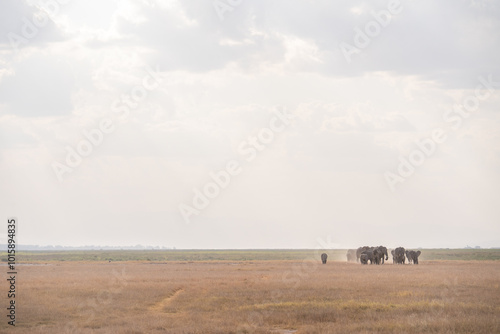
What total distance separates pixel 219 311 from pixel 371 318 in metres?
7.10

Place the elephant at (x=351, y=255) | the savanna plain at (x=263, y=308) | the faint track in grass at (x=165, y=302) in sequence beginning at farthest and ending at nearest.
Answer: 1. the elephant at (x=351, y=255)
2. the faint track in grass at (x=165, y=302)
3. the savanna plain at (x=263, y=308)

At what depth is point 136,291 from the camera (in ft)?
119

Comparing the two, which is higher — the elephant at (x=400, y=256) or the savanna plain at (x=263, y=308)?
the elephant at (x=400, y=256)

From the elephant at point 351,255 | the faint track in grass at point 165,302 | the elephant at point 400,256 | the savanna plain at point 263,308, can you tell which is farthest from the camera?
the elephant at point 351,255

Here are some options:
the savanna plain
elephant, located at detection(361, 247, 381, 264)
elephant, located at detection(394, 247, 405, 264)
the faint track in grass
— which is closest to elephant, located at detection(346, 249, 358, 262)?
elephant, located at detection(361, 247, 381, 264)

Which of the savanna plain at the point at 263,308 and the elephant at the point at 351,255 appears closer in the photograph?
the savanna plain at the point at 263,308

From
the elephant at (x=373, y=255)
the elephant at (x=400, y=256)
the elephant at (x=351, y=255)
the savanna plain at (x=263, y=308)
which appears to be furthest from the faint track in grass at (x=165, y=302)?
the elephant at (x=351, y=255)

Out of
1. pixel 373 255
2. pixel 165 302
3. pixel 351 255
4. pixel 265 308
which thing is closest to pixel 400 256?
pixel 373 255

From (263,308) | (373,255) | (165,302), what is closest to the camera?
→ (263,308)

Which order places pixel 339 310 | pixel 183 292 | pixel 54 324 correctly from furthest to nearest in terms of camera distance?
pixel 183 292 < pixel 339 310 < pixel 54 324

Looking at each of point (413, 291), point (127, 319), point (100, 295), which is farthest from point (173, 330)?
point (413, 291)

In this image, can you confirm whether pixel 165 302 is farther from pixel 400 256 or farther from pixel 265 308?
pixel 400 256

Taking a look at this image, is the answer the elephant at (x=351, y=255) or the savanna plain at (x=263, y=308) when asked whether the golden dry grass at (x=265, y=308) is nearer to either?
the savanna plain at (x=263, y=308)

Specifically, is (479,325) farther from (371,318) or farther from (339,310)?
(339,310)
